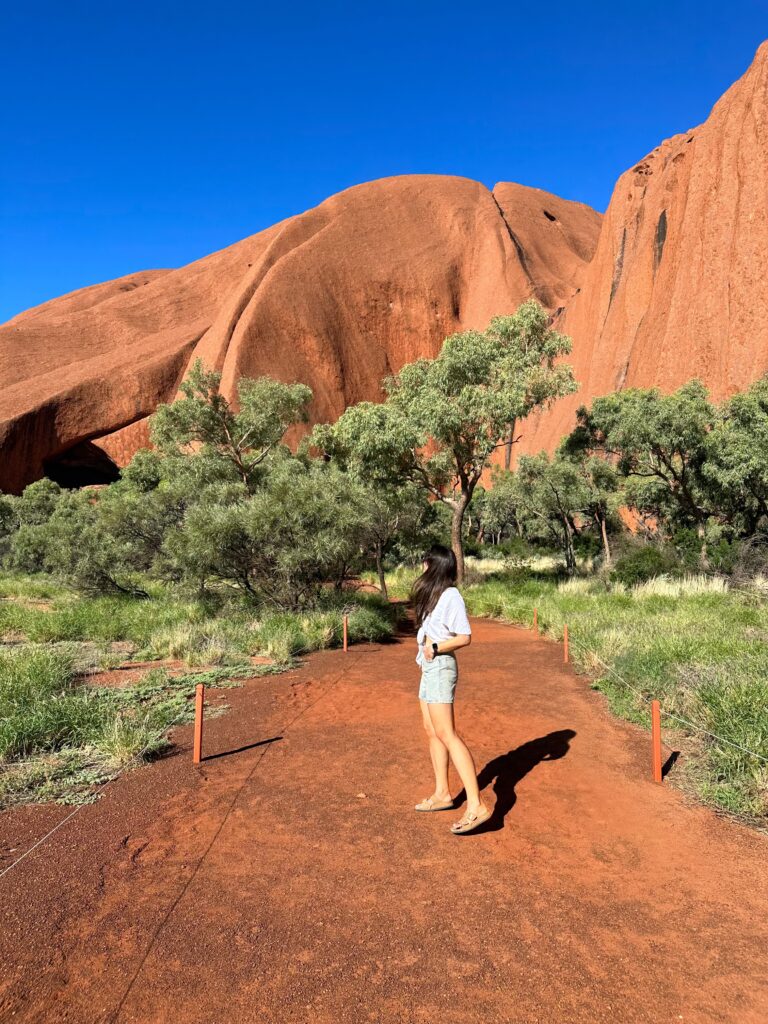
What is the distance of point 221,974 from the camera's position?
256 cm

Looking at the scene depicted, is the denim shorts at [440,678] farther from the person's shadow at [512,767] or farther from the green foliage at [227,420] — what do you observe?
the green foliage at [227,420]

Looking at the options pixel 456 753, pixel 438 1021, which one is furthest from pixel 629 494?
pixel 438 1021

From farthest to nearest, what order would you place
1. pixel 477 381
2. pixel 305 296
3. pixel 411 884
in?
pixel 305 296 → pixel 477 381 → pixel 411 884

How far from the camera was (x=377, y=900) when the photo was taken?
312 cm

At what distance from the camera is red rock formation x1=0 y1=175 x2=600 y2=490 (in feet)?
150

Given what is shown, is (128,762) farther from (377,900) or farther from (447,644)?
(447,644)

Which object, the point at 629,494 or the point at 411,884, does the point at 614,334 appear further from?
the point at 411,884

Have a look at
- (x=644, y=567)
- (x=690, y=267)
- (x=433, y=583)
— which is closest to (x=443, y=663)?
(x=433, y=583)

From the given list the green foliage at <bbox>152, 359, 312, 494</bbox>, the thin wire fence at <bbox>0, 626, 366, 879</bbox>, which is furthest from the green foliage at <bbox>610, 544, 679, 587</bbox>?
the green foliage at <bbox>152, 359, 312, 494</bbox>

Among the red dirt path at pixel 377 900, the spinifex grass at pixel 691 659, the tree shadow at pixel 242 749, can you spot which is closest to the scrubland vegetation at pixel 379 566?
the spinifex grass at pixel 691 659

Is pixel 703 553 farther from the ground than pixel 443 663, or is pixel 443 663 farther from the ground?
pixel 443 663

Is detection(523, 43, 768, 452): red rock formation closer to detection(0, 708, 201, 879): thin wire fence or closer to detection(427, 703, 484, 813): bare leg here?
detection(427, 703, 484, 813): bare leg

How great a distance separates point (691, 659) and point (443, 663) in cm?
471

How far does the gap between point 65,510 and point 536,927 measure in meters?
29.0
